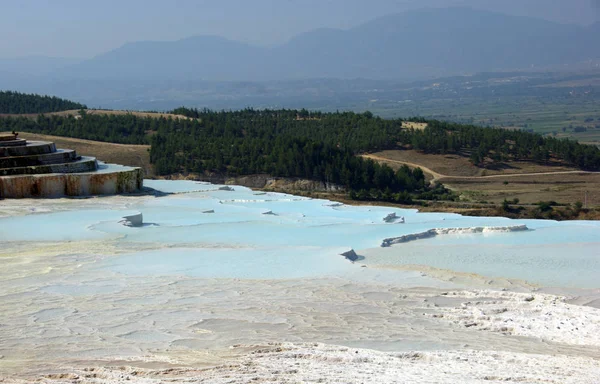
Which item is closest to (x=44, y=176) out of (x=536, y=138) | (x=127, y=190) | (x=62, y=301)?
(x=127, y=190)

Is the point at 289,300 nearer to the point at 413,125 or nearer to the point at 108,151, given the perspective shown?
the point at 108,151

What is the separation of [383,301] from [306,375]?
12.0ft

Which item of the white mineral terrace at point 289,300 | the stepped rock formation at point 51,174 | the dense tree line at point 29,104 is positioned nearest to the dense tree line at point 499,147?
the dense tree line at point 29,104

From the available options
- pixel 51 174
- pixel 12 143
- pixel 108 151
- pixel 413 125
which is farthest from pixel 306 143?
pixel 51 174

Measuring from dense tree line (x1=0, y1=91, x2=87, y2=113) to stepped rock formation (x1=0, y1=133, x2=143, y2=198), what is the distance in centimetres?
3572

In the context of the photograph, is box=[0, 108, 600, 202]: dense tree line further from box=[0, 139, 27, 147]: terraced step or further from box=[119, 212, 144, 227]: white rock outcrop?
box=[119, 212, 144, 227]: white rock outcrop

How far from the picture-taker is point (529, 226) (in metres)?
18.9

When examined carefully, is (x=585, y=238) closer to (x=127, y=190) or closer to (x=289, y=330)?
(x=289, y=330)

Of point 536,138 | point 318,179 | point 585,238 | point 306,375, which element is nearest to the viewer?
point 306,375

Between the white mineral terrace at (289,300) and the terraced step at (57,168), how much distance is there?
3023 millimetres

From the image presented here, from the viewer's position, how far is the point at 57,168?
22.1m

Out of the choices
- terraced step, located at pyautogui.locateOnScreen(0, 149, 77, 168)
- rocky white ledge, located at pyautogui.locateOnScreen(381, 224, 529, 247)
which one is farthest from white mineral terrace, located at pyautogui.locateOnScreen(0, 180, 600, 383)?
terraced step, located at pyautogui.locateOnScreen(0, 149, 77, 168)

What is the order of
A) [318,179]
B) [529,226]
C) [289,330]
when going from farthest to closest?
[318,179], [529,226], [289,330]

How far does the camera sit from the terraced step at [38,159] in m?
21.6
